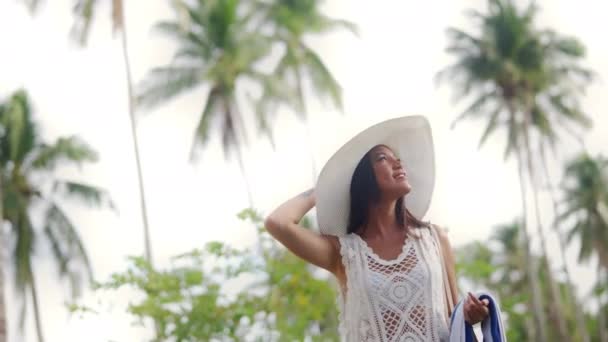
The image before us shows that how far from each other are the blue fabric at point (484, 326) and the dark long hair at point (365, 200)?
0.41 metres

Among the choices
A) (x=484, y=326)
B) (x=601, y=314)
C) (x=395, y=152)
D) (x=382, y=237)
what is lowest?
(x=601, y=314)

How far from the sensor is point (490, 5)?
3259cm

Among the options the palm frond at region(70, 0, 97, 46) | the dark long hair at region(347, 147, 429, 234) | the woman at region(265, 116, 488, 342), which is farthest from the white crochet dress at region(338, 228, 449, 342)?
the palm frond at region(70, 0, 97, 46)

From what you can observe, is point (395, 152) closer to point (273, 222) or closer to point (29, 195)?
point (273, 222)

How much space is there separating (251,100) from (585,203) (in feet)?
50.6

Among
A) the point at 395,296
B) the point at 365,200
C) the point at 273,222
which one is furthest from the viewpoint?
the point at 365,200

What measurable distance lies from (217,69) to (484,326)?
23.3 metres

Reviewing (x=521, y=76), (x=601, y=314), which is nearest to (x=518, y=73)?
(x=521, y=76)

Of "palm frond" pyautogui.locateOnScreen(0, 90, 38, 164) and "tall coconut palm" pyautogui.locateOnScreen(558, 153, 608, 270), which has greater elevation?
"palm frond" pyautogui.locateOnScreen(0, 90, 38, 164)

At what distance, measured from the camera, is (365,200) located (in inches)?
133

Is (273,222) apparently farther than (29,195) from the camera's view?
No

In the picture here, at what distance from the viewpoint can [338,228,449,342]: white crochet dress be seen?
10.1ft

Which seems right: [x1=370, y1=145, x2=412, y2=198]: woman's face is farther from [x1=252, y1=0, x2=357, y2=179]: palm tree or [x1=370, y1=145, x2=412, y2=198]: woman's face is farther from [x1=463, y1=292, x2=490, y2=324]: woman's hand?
[x1=252, y1=0, x2=357, y2=179]: palm tree

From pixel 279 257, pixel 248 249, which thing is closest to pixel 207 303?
pixel 248 249
